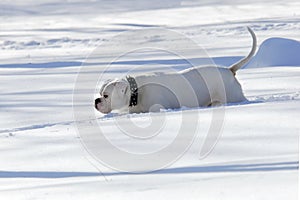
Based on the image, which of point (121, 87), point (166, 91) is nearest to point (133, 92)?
point (121, 87)

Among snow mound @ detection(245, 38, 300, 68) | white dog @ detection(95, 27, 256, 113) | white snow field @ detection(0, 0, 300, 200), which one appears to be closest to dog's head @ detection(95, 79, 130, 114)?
white dog @ detection(95, 27, 256, 113)

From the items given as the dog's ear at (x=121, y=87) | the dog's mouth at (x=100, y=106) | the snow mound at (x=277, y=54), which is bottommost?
the snow mound at (x=277, y=54)

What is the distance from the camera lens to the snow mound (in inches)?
391

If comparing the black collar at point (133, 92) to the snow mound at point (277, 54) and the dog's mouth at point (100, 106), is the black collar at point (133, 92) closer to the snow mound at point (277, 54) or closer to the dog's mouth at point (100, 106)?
the dog's mouth at point (100, 106)

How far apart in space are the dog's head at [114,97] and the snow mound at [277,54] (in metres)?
3.82

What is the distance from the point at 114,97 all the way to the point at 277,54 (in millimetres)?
4228

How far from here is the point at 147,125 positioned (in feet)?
17.7

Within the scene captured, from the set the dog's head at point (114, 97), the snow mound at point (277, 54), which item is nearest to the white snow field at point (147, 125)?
the snow mound at point (277, 54)

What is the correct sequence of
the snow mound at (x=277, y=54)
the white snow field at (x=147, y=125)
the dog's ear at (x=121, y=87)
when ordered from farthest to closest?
the snow mound at (x=277, y=54)
the dog's ear at (x=121, y=87)
the white snow field at (x=147, y=125)

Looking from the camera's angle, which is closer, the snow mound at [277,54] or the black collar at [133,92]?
the black collar at [133,92]

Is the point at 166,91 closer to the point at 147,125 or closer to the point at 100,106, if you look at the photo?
the point at 100,106

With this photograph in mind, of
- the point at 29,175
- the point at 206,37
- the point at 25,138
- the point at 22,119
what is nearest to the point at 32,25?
the point at 206,37

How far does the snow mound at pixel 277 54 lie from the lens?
391 inches

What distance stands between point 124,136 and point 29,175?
939 millimetres
